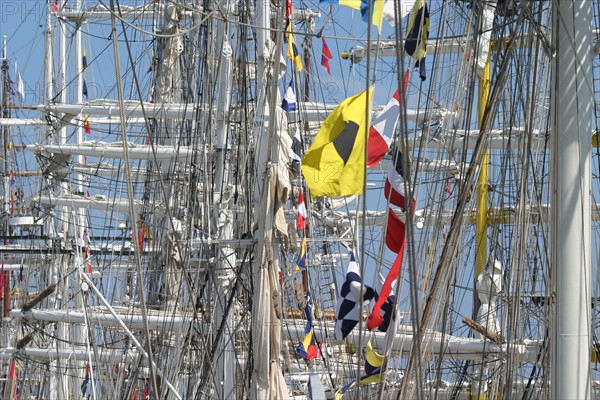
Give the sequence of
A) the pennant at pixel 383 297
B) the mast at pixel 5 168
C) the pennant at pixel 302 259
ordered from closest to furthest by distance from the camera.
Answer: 1. the pennant at pixel 383 297
2. the pennant at pixel 302 259
3. the mast at pixel 5 168

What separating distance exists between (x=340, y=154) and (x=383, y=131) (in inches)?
44.2

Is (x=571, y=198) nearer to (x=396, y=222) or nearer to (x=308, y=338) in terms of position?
(x=396, y=222)

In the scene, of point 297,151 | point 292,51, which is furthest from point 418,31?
point 297,151

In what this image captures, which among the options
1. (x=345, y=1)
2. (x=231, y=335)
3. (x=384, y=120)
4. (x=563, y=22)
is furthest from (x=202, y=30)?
(x=563, y=22)

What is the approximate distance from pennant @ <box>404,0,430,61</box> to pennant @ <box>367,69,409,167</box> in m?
0.54

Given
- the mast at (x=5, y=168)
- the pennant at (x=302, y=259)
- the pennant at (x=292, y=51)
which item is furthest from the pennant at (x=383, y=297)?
the mast at (x=5, y=168)

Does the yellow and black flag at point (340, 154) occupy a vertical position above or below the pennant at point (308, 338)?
above

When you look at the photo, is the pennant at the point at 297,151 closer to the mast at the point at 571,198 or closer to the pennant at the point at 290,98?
the pennant at the point at 290,98

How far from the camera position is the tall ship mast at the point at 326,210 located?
13.3 m

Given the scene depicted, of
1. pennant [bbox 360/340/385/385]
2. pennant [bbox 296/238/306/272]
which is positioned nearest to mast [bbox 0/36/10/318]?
pennant [bbox 296/238/306/272]

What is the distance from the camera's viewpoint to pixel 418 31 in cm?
1920

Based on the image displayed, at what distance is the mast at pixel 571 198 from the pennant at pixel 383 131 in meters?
6.01

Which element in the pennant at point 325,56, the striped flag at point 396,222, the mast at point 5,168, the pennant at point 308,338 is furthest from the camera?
the mast at point 5,168

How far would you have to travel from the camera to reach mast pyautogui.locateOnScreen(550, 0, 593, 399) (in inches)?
472
